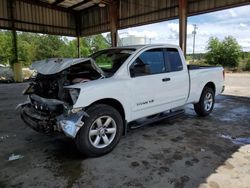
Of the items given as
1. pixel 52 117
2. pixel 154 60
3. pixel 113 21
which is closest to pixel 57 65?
pixel 52 117

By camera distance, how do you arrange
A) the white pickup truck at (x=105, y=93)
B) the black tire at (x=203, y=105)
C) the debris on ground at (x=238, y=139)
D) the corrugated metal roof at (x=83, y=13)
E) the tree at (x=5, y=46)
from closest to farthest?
1. the white pickup truck at (x=105, y=93)
2. the debris on ground at (x=238, y=139)
3. the black tire at (x=203, y=105)
4. the corrugated metal roof at (x=83, y=13)
5. the tree at (x=5, y=46)

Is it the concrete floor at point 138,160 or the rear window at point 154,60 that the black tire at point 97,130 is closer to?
the concrete floor at point 138,160

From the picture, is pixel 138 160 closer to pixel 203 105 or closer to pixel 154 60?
pixel 154 60

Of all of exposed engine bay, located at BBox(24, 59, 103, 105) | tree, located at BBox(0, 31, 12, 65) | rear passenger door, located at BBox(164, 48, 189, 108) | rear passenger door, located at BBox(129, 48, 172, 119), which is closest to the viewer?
exposed engine bay, located at BBox(24, 59, 103, 105)

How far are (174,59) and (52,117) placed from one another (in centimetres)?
278

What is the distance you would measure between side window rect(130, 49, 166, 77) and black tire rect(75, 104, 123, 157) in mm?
806

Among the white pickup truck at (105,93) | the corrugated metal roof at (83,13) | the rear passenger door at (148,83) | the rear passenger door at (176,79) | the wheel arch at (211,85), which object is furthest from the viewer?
the corrugated metal roof at (83,13)

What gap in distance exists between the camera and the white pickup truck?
345 cm

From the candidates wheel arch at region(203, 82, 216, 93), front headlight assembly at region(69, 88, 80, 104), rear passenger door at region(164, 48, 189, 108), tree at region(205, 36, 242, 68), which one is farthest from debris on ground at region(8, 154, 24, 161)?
tree at region(205, 36, 242, 68)

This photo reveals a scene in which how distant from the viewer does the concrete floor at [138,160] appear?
2.98 meters

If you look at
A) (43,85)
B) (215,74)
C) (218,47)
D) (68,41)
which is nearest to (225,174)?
(43,85)

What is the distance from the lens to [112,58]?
462cm

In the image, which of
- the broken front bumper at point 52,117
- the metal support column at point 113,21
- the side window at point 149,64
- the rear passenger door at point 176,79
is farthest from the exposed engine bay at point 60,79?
the metal support column at point 113,21

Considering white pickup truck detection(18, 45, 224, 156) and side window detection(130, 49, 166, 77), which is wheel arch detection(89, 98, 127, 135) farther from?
side window detection(130, 49, 166, 77)
